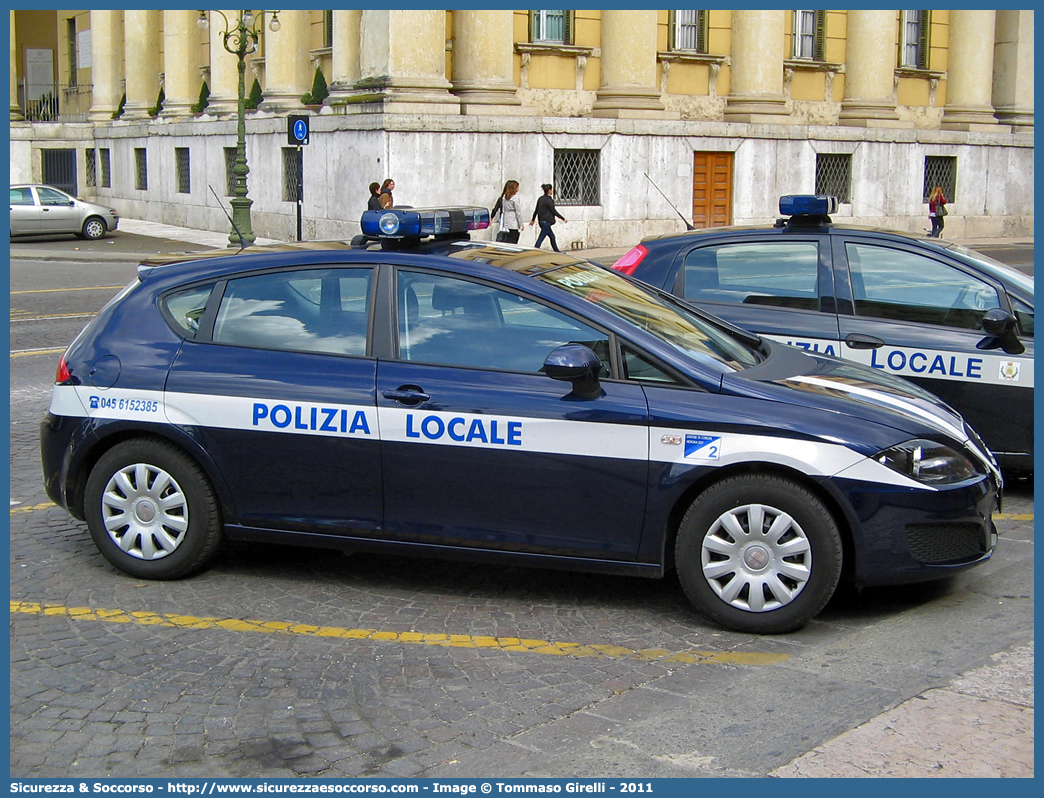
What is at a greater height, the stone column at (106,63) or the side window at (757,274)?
the stone column at (106,63)

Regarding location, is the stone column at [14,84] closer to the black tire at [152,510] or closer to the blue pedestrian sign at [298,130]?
the blue pedestrian sign at [298,130]

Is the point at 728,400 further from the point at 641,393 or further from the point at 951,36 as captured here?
the point at 951,36

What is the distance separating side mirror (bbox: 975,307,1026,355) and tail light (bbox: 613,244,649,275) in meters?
2.08

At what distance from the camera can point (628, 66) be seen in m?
28.0

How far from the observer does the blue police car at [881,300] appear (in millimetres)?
7172

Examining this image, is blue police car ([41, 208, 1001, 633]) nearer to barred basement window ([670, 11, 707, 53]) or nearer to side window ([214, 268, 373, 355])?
side window ([214, 268, 373, 355])

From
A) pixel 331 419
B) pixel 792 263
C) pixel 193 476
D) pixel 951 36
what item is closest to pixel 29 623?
pixel 193 476

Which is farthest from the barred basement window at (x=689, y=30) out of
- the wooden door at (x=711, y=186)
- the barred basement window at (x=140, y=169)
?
the barred basement window at (x=140, y=169)

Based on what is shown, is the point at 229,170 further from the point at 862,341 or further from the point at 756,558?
the point at 756,558

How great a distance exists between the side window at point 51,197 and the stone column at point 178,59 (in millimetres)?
5880

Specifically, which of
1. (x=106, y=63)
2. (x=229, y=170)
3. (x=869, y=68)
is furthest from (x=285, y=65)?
(x=869, y=68)

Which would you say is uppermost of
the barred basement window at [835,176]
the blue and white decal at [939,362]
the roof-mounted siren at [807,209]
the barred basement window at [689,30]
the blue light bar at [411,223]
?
the barred basement window at [689,30]

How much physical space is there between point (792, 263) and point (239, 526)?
378 cm

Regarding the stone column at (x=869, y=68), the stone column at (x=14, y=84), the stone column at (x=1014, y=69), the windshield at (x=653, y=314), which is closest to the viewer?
the windshield at (x=653, y=314)
